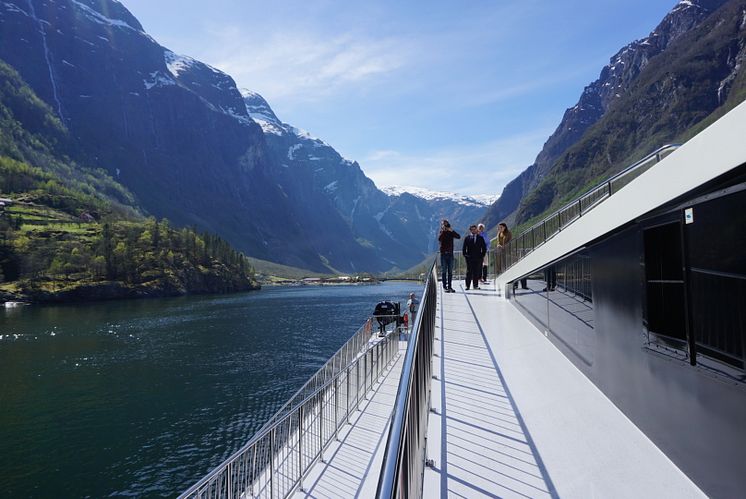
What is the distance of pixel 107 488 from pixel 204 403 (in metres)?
10.5

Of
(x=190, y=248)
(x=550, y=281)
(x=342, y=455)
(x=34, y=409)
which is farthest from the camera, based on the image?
(x=190, y=248)

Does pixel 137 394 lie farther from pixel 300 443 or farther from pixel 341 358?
pixel 300 443

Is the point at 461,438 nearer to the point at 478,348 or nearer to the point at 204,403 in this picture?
the point at 478,348

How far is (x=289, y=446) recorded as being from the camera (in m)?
11.1

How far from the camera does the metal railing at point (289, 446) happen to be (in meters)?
8.34

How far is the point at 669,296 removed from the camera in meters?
4.75

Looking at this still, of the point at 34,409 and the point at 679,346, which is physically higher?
the point at 679,346

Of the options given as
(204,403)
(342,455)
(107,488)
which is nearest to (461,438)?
(342,455)

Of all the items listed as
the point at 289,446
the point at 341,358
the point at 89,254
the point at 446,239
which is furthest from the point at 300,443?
the point at 89,254

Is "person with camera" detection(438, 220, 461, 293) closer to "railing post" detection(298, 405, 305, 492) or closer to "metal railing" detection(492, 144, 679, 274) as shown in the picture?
"metal railing" detection(492, 144, 679, 274)

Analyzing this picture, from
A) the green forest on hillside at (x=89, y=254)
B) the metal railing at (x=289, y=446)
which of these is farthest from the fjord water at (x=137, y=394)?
the green forest on hillside at (x=89, y=254)

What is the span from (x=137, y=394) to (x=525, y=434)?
31.4 metres

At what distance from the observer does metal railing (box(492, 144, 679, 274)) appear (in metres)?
5.91

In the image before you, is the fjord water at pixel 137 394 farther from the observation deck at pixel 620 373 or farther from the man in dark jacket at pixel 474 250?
the observation deck at pixel 620 373
